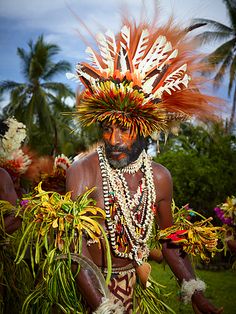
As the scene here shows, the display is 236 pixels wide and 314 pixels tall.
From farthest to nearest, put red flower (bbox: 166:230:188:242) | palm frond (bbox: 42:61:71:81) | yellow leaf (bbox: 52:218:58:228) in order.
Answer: palm frond (bbox: 42:61:71:81) → red flower (bbox: 166:230:188:242) → yellow leaf (bbox: 52:218:58:228)

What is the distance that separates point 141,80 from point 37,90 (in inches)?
969

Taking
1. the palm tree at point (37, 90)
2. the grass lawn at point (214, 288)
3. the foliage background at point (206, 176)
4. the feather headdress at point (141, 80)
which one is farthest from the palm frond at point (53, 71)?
the feather headdress at point (141, 80)

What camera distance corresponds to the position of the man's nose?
2.49 m

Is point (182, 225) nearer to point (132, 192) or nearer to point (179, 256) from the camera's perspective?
point (179, 256)

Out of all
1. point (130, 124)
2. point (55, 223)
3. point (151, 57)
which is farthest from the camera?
point (151, 57)

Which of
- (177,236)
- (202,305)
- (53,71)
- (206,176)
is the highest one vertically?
(53,71)

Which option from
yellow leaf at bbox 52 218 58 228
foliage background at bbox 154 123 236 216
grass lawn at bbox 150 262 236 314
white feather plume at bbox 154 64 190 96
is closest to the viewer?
yellow leaf at bbox 52 218 58 228

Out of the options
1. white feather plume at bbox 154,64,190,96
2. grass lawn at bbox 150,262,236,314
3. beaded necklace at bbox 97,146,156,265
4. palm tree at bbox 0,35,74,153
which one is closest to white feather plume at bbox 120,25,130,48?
white feather plume at bbox 154,64,190,96

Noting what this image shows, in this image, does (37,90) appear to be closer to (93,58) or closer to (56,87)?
(56,87)

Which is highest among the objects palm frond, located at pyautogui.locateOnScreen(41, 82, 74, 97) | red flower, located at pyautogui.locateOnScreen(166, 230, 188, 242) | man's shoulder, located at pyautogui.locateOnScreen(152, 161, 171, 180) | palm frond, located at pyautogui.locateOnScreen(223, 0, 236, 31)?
palm frond, located at pyautogui.locateOnScreen(223, 0, 236, 31)

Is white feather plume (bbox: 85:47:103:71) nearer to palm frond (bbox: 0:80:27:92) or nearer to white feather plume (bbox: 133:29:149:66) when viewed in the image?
white feather plume (bbox: 133:29:149:66)

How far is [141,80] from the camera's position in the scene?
2520 mm

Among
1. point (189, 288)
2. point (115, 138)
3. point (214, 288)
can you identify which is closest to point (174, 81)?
point (115, 138)

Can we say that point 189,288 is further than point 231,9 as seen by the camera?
No
